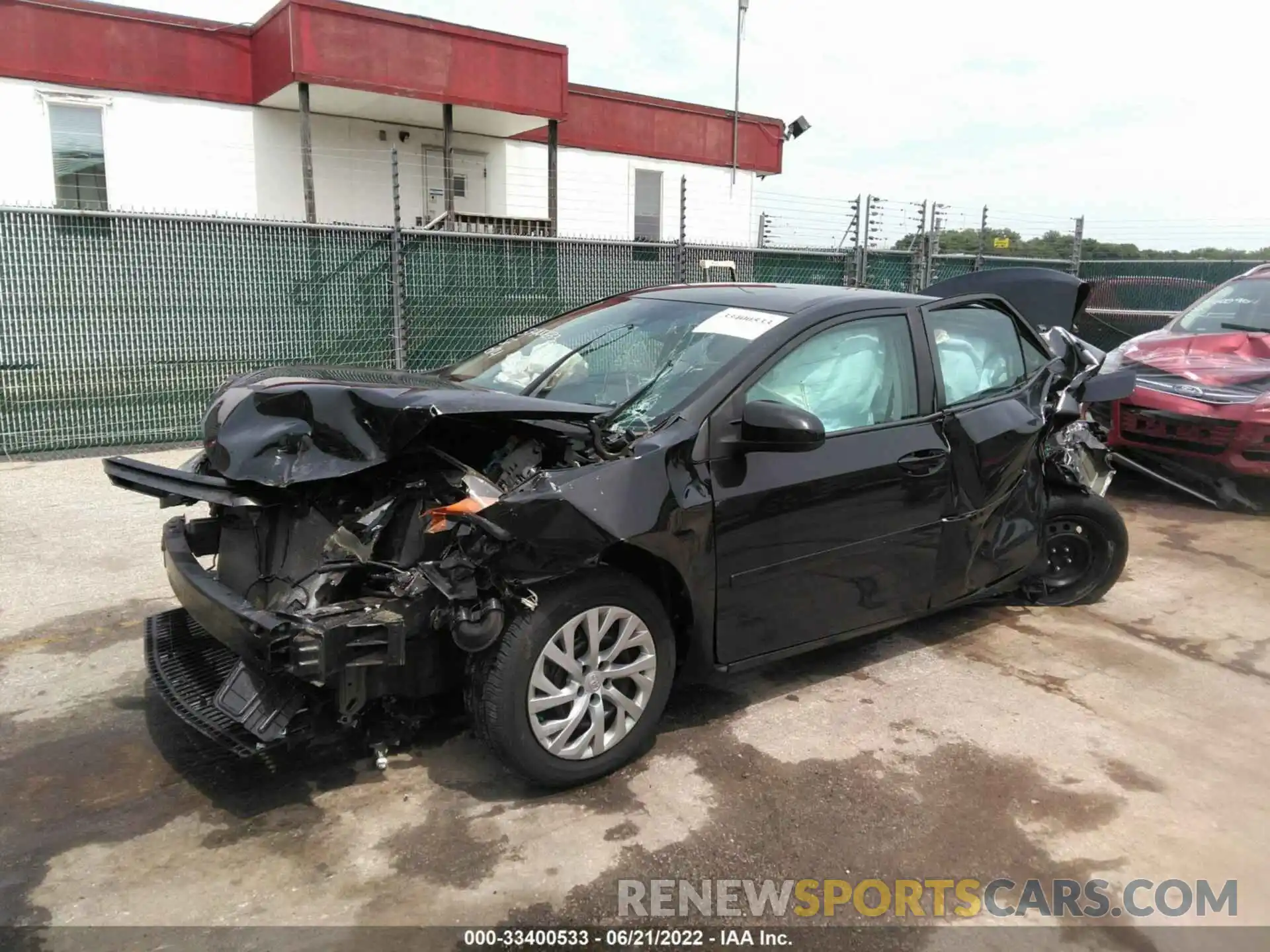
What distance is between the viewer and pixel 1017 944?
8.28 ft

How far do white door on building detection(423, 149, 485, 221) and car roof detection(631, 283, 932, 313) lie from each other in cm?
1275

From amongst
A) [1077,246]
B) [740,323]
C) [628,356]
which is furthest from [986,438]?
[1077,246]

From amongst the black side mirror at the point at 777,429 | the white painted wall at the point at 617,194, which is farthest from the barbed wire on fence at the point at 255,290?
the white painted wall at the point at 617,194

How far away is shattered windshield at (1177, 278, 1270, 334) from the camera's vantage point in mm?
7891

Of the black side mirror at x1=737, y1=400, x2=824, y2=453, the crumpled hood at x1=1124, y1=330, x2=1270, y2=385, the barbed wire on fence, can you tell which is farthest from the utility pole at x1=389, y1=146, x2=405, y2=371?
the crumpled hood at x1=1124, y1=330, x2=1270, y2=385

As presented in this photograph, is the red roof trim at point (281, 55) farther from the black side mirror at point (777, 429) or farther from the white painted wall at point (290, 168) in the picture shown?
the black side mirror at point (777, 429)

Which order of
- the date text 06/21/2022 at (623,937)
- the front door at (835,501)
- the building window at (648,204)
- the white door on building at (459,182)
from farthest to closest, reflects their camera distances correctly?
the building window at (648,204) → the white door on building at (459,182) → the front door at (835,501) → the date text 06/21/2022 at (623,937)

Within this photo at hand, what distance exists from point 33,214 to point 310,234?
2.14 metres

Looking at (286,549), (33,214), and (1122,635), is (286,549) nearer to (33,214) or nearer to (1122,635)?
(1122,635)

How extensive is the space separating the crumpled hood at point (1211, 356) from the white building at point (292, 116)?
23.2 ft

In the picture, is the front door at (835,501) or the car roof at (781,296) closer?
the front door at (835,501)

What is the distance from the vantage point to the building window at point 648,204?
1902cm

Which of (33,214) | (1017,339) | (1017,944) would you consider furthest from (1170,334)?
(33,214)

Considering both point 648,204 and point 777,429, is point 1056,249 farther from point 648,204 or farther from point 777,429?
point 777,429
